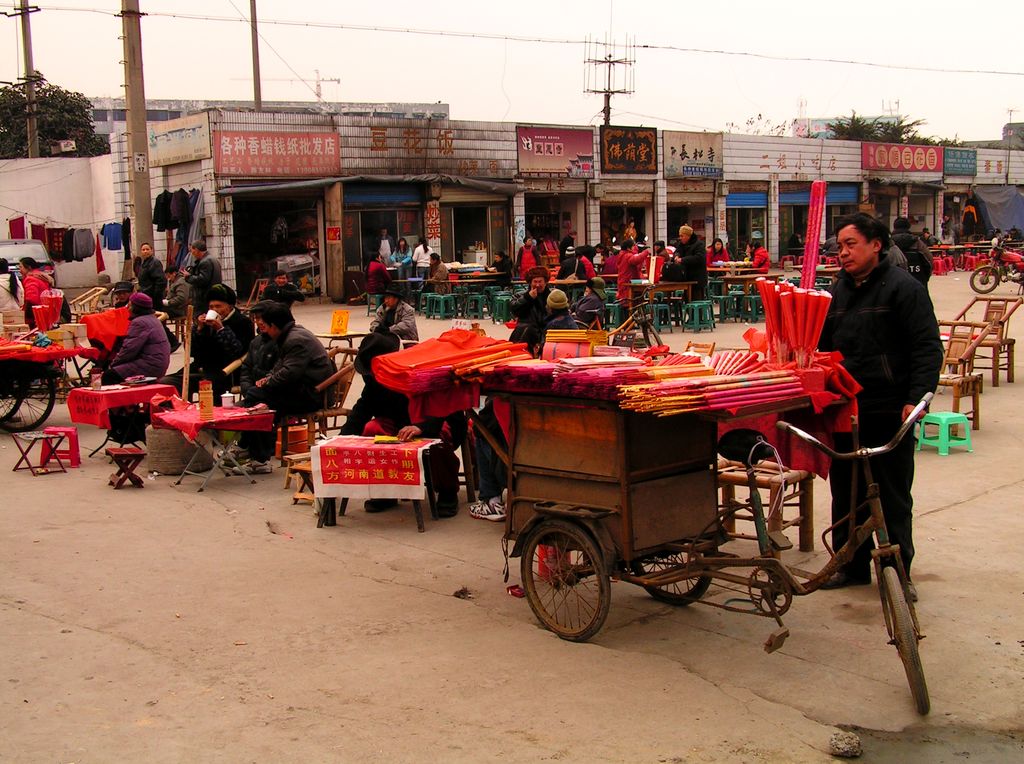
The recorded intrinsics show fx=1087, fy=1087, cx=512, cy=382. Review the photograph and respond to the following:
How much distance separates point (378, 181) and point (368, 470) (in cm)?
2056

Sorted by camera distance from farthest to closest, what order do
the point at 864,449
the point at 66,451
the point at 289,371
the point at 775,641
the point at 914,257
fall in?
1. the point at 914,257
2. the point at 66,451
3. the point at 289,371
4. the point at 775,641
5. the point at 864,449

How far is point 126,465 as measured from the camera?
864cm

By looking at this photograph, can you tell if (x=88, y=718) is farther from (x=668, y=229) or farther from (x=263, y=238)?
(x=668, y=229)

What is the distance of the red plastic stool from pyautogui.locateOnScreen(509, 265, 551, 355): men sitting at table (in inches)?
160

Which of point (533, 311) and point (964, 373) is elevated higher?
point (533, 311)

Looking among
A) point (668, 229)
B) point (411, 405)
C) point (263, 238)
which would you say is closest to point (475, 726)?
point (411, 405)

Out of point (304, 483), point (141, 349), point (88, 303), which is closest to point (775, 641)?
point (304, 483)

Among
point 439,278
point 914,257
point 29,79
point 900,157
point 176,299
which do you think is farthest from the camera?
point 900,157

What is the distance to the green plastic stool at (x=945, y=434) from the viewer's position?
8852mm

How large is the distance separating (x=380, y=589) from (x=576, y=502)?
1.50 m

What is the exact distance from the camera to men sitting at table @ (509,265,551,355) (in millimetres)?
8547

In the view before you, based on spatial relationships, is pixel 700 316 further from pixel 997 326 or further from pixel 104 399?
pixel 104 399

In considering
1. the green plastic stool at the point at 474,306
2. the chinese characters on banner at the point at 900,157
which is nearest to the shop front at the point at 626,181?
the green plastic stool at the point at 474,306

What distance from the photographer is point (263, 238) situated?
87.8ft
